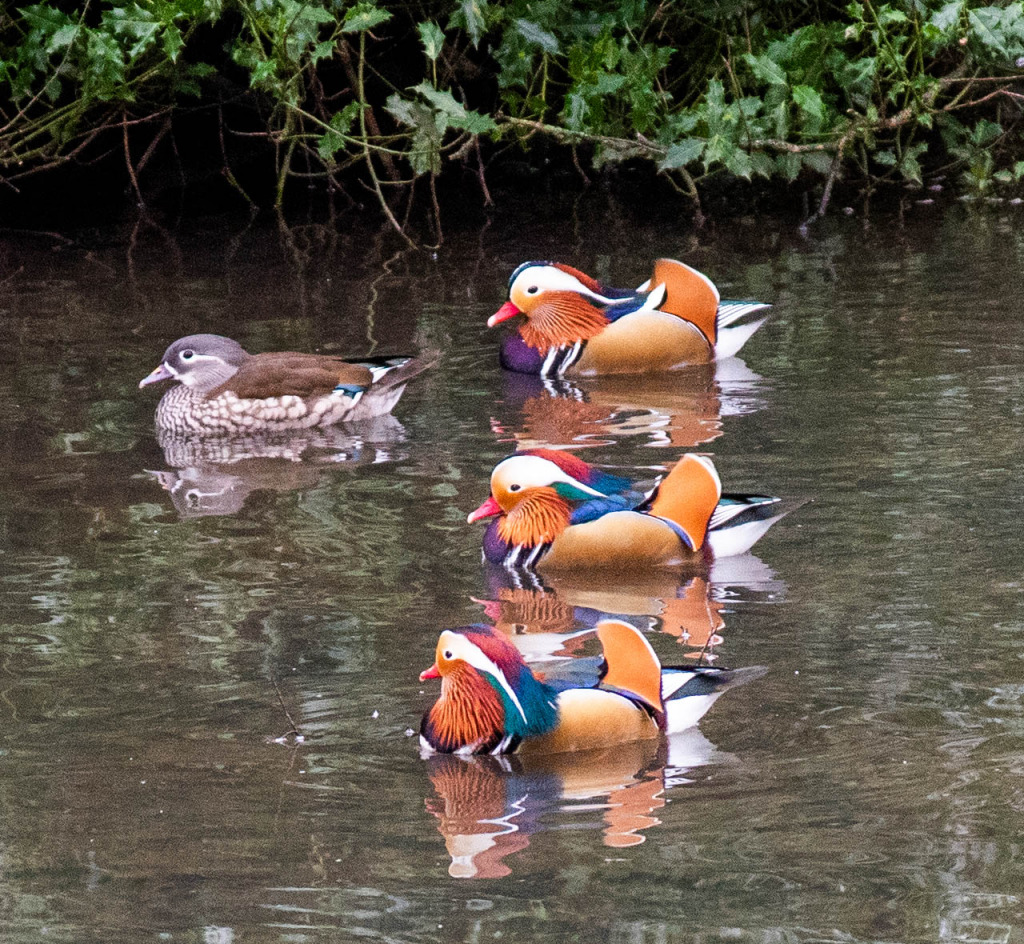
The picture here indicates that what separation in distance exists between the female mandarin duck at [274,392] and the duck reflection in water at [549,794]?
338 centimetres

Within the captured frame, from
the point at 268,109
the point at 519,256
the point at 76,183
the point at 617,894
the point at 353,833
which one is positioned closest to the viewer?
the point at 617,894

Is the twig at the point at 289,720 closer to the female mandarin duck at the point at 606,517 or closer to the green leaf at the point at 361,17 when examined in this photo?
the female mandarin duck at the point at 606,517

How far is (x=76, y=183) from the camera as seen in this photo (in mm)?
13305

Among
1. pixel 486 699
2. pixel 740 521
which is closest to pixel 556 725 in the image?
pixel 486 699

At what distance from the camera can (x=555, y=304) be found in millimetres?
8352

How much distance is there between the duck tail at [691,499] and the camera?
549cm

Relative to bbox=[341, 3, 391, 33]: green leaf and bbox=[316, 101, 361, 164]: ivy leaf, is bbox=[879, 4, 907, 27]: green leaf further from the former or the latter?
bbox=[316, 101, 361, 164]: ivy leaf

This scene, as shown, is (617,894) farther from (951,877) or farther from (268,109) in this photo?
(268,109)

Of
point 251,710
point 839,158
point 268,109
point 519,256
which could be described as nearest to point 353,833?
point 251,710

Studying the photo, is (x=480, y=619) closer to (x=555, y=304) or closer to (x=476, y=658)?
(x=476, y=658)

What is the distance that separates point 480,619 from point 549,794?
126cm

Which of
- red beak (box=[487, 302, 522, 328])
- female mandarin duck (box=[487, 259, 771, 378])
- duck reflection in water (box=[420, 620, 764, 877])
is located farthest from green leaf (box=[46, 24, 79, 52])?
duck reflection in water (box=[420, 620, 764, 877])

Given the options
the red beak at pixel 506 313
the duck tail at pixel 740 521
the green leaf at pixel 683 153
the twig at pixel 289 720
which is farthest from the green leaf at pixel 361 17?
the twig at pixel 289 720

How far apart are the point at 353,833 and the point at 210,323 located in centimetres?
551
